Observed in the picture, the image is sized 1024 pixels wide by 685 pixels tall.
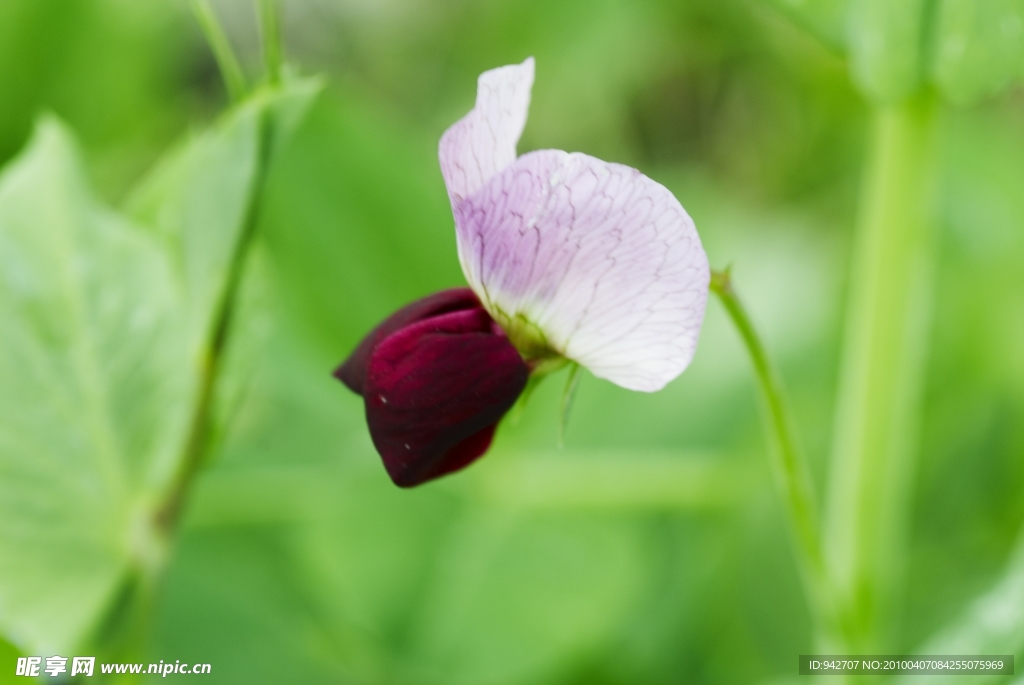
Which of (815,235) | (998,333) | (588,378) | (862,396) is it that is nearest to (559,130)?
(815,235)

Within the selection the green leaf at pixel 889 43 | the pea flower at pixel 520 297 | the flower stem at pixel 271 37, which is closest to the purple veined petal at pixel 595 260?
the pea flower at pixel 520 297

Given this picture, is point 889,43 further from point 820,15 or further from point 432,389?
point 432,389

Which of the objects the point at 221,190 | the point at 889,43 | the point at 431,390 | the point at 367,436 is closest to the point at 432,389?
the point at 431,390

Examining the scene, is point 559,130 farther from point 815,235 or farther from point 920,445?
point 920,445

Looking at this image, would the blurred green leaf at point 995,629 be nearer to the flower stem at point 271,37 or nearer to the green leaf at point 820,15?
the green leaf at point 820,15

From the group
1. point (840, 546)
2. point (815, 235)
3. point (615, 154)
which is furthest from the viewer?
point (615, 154)

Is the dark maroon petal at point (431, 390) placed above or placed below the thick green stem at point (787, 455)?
above
